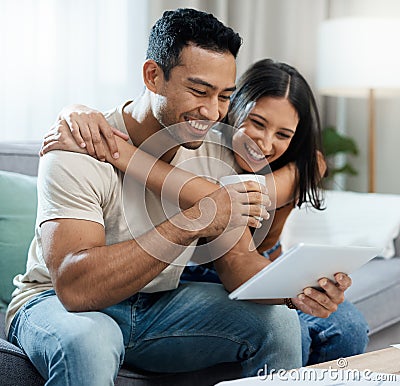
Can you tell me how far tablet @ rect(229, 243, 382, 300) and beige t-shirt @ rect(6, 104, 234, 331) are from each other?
305mm

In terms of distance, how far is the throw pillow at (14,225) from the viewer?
6.23ft

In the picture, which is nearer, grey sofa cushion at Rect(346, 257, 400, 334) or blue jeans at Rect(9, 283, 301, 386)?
blue jeans at Rect(9, 283, 301, 386)

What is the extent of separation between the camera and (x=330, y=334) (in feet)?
5.94

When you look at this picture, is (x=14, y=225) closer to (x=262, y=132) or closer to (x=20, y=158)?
(x=20, y=158)

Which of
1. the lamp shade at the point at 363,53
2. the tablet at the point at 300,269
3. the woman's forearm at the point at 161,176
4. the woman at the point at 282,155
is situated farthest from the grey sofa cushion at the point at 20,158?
the lamp shade at the point at 363,53

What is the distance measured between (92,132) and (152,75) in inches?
7.7

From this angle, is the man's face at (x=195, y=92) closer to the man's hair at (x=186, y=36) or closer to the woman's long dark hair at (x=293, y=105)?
the man's hair at (x=186, y=36)

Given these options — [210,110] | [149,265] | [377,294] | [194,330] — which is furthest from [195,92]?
[377,294]

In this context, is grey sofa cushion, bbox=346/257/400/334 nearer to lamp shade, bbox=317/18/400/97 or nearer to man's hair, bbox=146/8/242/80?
man's hair, bbox=146/8/242/80

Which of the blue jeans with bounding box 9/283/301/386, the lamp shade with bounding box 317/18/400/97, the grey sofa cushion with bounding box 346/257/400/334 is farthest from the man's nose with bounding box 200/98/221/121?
the lamp shade with bounding box 317/18/400/97

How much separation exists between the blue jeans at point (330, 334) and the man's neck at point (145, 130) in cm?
36

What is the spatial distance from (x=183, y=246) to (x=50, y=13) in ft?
5.37

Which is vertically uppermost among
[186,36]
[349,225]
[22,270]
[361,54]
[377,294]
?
[186,36]

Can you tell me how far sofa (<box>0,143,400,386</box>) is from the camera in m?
1.47
